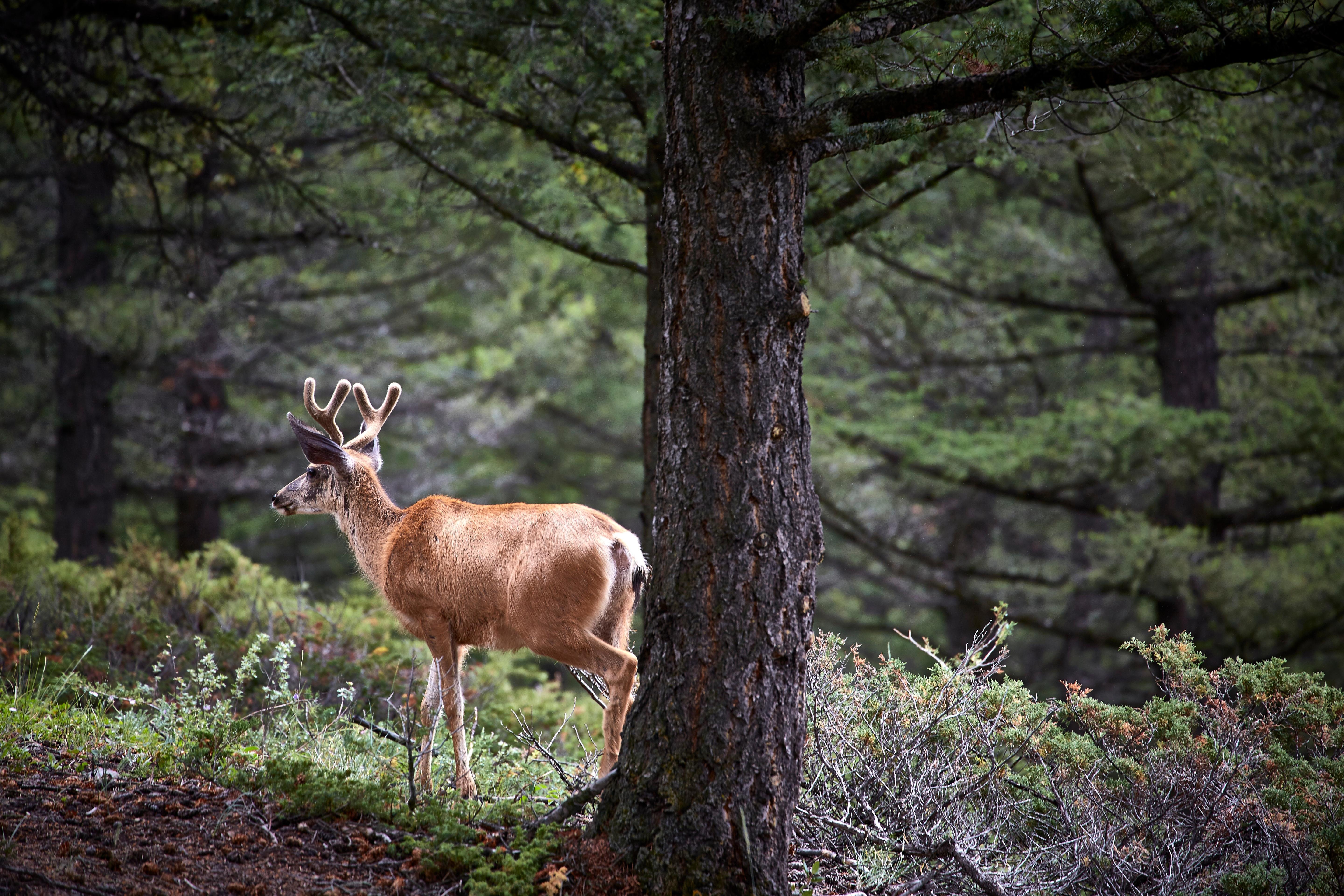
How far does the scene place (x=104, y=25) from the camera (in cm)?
986

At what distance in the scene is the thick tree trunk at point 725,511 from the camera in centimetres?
363

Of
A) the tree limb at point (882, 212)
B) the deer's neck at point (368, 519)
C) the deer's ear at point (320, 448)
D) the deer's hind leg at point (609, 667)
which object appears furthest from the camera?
the tree limb at point (882, 212)

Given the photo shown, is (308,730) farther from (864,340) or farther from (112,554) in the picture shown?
(864,340)

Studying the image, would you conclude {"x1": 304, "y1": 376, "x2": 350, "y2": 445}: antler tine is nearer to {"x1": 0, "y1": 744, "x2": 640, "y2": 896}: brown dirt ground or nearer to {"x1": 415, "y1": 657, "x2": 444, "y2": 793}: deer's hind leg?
{"x1": 415, "y1": 657, "x2": 444, "y2": 793}: deer's hind leg

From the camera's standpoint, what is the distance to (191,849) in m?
3.77

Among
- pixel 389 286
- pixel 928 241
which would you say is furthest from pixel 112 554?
pixel 928 241

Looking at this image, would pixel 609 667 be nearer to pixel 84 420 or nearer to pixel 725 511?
pixel 725 511

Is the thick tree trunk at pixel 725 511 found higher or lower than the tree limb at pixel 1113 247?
lower

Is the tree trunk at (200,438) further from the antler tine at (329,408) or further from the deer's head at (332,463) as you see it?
the deer's head at (332,463)

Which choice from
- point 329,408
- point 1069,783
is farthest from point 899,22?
point 329,408

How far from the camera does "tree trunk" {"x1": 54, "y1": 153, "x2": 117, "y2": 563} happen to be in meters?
12.4

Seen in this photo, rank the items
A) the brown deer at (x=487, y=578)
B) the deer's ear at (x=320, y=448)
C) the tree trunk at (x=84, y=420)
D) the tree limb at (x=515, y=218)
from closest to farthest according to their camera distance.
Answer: the brown deer at (x=487, y=578) < the deer's ear at (x=320, y=448) < the tree limb at (x=515, y=218) < the tree trunk at (x=84, y=420)

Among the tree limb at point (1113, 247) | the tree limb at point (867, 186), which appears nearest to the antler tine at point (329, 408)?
the tree limb at point (867, 186)

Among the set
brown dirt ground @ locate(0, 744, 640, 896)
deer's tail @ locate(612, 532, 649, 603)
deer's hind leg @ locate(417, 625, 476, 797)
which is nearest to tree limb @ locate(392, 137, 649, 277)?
deer's tail @ locate(612, 532, 649, 603)
